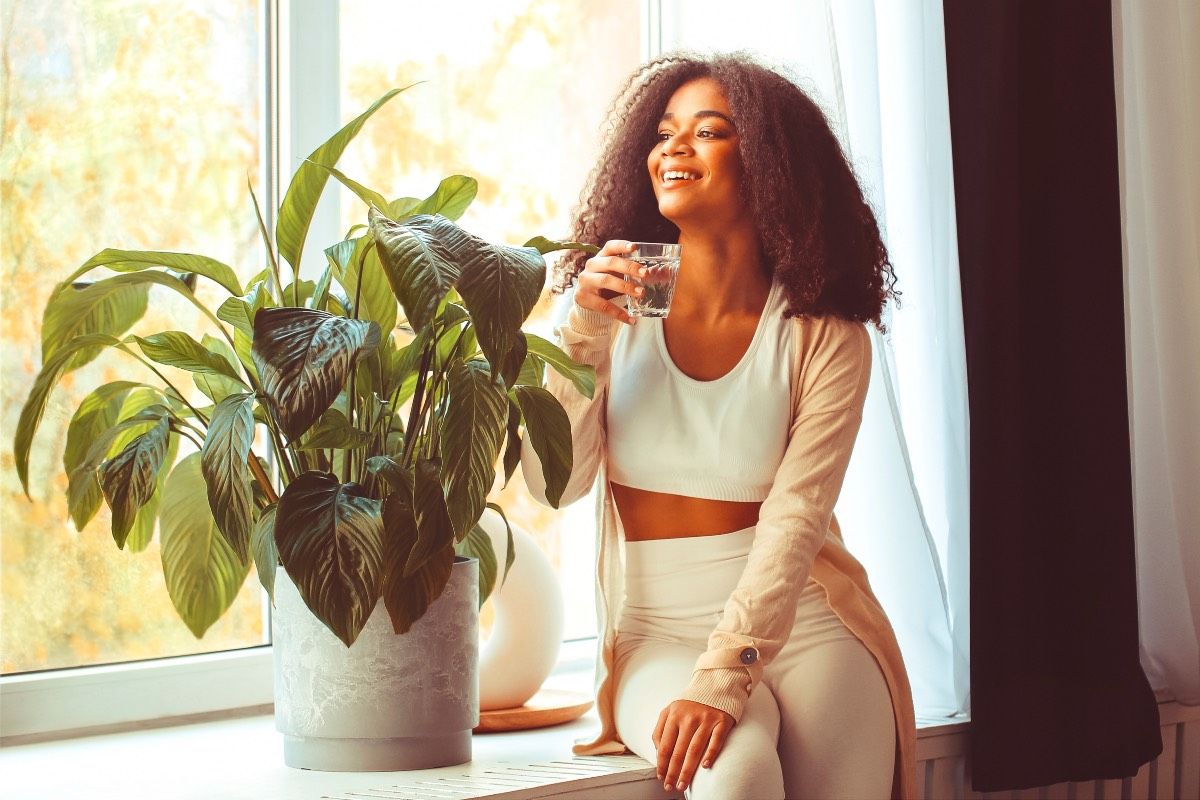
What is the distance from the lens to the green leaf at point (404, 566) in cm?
124

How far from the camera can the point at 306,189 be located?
133 centimetres

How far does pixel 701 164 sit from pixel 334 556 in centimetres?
70

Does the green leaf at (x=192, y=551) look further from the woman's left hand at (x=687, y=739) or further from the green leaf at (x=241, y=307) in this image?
the woman's left hand at (x=687, y=739)

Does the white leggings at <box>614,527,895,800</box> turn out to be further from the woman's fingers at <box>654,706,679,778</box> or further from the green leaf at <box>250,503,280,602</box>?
the green leaf at <box>250,503,280,602</box>

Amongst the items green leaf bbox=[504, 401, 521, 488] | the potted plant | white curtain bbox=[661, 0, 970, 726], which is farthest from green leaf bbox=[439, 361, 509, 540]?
white curtain bbox=[661, 0, 970, 726]

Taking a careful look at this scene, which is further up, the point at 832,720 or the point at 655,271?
the point at 655,271

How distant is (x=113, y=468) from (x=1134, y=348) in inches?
66.6

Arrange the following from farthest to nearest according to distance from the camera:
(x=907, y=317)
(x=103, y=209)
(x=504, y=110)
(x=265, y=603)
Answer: (x=504, y=110) < (x=907, y=317) < (x=265, y=603) < (x=103, y=209)

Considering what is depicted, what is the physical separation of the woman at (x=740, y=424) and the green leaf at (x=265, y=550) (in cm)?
34

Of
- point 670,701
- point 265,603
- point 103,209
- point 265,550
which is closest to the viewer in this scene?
point 265,550

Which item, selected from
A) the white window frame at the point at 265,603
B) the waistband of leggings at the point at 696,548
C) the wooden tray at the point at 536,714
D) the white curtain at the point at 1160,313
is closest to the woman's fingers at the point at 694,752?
the waistband of leggings at the point at 696,548

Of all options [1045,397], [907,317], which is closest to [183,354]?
[907,317]

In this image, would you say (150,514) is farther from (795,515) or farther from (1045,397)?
(1045,397)

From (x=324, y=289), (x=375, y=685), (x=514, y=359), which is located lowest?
(x=375, y=685)
